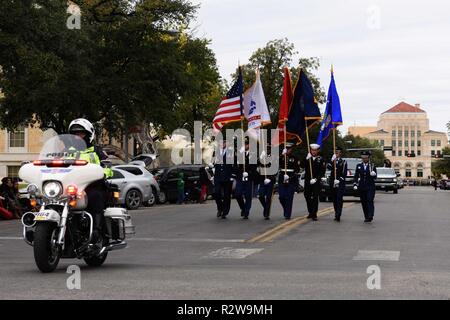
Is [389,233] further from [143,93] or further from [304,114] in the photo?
[143,93]

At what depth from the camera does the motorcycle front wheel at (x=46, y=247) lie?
991cm

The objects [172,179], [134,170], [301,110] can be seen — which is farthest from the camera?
[172,179]

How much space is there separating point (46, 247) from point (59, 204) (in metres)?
0.54

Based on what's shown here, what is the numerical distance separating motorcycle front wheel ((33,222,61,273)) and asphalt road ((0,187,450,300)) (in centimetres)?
16

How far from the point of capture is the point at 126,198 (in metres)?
28.9

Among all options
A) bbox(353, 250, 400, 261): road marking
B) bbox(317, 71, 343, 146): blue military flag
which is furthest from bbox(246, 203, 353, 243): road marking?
bbox(317, 71, 343, 146): blue military flag

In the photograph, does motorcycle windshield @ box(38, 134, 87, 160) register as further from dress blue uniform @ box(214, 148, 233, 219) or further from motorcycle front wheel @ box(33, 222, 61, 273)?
dress blue uniform @ box(214, 148, 233, 219)

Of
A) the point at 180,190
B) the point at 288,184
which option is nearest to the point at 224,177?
the point at 288,184

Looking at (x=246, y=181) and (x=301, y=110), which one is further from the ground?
(x=301, y=110)

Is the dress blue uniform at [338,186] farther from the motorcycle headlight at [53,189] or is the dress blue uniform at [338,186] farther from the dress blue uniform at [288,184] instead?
the motorcycle headlight at [53,189]

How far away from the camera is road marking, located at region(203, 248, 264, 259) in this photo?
12617 millimetres

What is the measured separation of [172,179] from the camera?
3431 centimetres

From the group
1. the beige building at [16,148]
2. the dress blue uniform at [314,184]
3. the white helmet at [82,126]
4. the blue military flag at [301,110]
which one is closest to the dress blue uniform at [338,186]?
the dress blue uniform at [314,184]

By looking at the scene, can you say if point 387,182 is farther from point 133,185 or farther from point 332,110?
point 332,110
